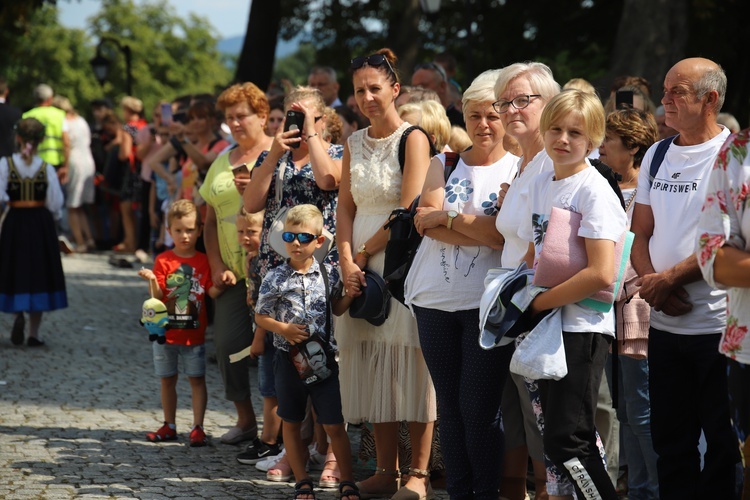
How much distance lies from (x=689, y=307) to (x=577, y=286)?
61 cm

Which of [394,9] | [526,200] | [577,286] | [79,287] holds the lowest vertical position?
[79,287]

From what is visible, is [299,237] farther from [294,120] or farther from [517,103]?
[517,103]

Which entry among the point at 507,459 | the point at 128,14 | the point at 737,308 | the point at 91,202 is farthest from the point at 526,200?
the point at 128,14

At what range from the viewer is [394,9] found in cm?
2080

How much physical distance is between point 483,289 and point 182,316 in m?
2.69

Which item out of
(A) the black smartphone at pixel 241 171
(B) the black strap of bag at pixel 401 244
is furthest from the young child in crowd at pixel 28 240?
(B) the black strap of bag at pixel 401 244

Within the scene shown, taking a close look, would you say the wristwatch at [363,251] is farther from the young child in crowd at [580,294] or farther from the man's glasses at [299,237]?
the young child in crowd at [580,294]

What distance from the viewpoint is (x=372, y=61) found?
5.70 meters

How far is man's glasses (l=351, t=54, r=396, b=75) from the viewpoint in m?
5.70

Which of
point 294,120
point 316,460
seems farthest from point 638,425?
point 294,120

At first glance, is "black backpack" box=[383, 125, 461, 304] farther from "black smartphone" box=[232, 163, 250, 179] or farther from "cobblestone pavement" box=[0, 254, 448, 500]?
"black smartphone" box=[232, 163, 250, 179]

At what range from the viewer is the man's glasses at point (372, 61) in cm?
570

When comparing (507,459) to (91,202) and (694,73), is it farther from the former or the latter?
(91,202)

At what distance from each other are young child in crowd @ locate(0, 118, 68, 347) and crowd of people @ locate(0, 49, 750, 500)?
3.47 m
